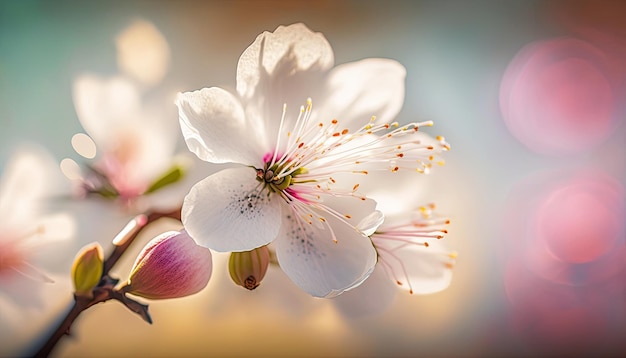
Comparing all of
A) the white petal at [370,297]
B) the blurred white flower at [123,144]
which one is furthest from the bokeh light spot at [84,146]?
the white petal at [370,297]

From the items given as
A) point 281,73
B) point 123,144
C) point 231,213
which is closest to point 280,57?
point 281,73

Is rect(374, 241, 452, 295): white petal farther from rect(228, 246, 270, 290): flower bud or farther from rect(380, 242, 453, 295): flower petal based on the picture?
rect(228, 246, 270, 290): flower bud

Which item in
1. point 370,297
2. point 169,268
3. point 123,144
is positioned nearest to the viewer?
point 169,268

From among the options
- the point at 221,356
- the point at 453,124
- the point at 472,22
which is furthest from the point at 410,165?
the point at 472,22

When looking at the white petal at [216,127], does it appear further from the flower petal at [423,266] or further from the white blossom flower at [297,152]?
the flower petal at [423,266]

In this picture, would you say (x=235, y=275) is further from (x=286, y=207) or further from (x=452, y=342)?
(x=452, y=342)

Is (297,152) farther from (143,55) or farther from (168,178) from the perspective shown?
(143,55)
